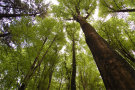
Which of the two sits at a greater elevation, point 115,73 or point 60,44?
point 115,73

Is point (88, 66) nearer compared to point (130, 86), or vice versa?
point (130, 86)

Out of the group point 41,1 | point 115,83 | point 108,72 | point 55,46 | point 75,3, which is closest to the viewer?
point 115,83

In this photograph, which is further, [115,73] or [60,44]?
[60,44]

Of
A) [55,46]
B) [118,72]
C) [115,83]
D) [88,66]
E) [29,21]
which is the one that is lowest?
[88,66]

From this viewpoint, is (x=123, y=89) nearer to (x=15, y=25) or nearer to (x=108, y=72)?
(x=108, y=72)

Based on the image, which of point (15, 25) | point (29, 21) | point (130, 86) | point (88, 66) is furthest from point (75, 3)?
point (88, 66)

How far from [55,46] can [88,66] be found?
6088mm

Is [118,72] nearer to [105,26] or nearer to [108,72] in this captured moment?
[108,72]

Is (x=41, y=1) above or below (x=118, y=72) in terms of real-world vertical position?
above

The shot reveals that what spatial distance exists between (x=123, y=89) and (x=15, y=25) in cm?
626

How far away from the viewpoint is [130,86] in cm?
87

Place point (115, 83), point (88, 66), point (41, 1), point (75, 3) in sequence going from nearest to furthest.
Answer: point (115, 83) → point (75, 3) → point (41, 1) → point (88, 66)

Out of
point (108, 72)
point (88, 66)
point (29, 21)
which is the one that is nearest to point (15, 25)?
point (29, 21)

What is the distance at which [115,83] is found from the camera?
3.30ft
